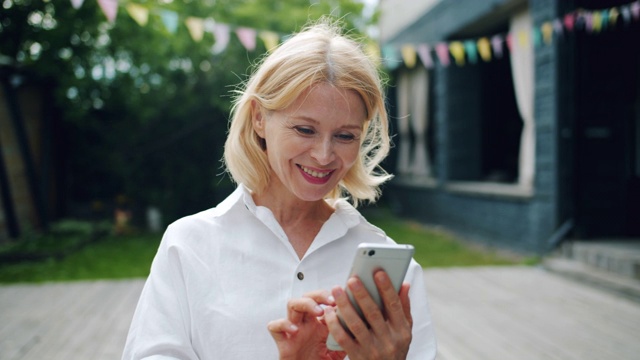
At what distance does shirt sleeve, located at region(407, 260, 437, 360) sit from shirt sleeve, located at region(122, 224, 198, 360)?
506 millimetres

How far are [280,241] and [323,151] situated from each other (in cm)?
25

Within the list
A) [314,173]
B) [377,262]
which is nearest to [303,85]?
[314,173]

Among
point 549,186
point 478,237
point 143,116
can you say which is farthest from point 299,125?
point 143,116

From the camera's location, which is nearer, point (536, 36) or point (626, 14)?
point (626, 14)

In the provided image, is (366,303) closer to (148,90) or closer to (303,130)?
(303,130)

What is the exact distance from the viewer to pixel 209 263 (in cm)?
138

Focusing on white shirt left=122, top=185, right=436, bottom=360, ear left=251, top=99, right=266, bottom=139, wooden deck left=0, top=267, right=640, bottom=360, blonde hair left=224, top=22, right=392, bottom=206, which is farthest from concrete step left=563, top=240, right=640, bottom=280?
ear left=251, top=99, right=266, bottom=139

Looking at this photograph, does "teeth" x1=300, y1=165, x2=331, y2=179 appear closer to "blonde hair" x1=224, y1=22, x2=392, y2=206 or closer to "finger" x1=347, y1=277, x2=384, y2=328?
"blonde hair" x1=224, y1=22, x2=392, y2=206

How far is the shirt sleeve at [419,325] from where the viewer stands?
1.37 meters

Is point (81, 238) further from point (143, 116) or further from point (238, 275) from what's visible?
point (238, 275)

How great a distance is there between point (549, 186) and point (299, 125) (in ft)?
19.2

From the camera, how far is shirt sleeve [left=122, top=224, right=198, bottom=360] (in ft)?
4.20

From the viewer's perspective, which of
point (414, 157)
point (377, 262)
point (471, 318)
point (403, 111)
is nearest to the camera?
point (377, 262)

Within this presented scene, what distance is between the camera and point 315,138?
1380 mm
